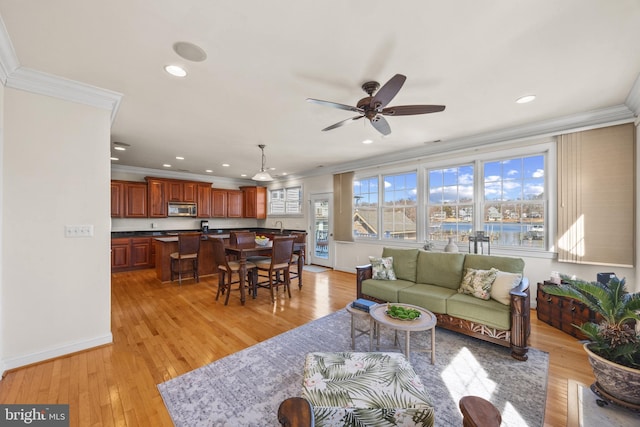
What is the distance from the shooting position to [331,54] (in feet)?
6.57

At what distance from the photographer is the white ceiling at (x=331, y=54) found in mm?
1588

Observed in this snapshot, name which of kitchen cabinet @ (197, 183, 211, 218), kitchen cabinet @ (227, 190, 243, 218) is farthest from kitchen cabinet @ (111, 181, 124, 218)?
kitchen cabinet @ (227, 190, 243, 218)

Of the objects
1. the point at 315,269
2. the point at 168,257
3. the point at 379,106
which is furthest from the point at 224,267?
the point at 379,106

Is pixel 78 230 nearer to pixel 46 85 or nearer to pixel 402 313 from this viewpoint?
pixel 46 85

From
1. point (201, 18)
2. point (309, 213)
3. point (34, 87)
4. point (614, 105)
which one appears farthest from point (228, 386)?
point (309, 213)

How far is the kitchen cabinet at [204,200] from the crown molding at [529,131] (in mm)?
4943

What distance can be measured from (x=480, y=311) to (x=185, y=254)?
474cm

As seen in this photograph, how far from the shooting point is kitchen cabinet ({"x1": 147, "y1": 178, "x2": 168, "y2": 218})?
6594 millimetres

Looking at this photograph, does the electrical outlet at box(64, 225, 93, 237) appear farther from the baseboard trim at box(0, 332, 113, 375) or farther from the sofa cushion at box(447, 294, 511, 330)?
the sofa cushion at box(447, 294, 511, 330)

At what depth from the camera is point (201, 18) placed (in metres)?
1.64

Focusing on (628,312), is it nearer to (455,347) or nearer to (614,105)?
(455,347)

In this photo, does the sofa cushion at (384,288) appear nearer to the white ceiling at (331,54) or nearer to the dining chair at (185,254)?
the white ceiling at (331,54)

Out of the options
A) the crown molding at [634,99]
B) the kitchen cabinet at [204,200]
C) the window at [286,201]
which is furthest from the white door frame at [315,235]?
the crown molding at [634,99]

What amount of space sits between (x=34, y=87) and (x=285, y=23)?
2.40m
